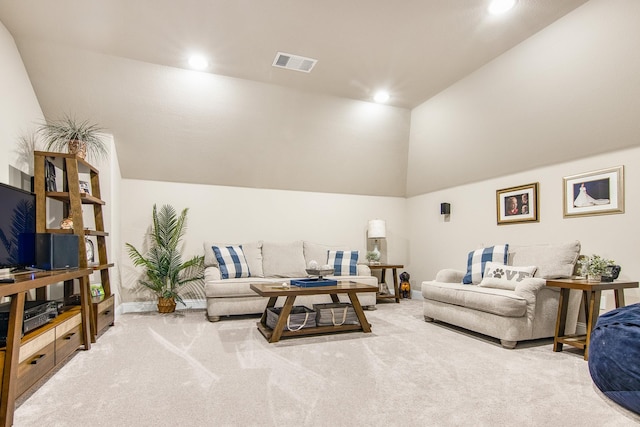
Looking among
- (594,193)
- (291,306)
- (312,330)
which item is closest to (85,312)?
(291,306)

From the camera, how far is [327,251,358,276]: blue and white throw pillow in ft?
16.8

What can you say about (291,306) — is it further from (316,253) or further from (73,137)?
(73,137)

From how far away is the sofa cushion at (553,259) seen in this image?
11.3ft

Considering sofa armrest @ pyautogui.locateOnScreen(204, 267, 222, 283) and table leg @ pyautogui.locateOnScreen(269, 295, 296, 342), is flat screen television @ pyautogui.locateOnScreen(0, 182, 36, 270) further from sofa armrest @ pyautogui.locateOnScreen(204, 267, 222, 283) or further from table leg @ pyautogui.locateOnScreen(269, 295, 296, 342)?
table leg @ pyautogui.locateOnScreen(269, 295, 296, 342)

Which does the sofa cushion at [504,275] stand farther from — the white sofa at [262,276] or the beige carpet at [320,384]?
the white sofa at [262,276]

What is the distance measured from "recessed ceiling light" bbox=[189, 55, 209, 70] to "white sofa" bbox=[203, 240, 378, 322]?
7.19ft

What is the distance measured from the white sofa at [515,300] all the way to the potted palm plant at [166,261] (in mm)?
3137

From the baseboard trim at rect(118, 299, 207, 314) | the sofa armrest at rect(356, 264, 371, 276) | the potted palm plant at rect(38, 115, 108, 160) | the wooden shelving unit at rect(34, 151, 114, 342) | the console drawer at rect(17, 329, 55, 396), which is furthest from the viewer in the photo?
the sofa armrest at rect(356, 264, 371, 276)

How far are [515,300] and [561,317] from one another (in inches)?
17.3

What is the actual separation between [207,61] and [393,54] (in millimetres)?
1923

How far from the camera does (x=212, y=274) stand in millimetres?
4402

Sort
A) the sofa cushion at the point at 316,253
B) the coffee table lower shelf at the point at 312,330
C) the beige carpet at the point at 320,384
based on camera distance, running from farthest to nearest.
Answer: the sofa cushion at the point at 316,253, the coffee table lower shelf at the point at 312,330, the beige carpet at the point at 320,384

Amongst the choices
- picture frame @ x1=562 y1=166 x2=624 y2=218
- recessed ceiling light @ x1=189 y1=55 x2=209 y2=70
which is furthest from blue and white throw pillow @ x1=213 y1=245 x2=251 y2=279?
picture frame @ x1=562 y1=166 x2=624 y2=218

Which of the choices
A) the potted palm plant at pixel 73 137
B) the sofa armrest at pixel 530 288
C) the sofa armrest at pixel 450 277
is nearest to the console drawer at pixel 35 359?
the potted palm plant at pixel 73 137
